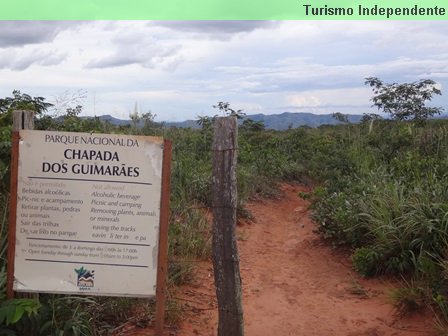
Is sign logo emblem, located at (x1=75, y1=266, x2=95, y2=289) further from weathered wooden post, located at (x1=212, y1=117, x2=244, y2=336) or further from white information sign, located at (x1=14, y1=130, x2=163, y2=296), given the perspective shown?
weathered wooden post, located at (x1=212, y1=117, x2=244, y2=336)

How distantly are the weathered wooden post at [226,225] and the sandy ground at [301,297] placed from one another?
0.76 m

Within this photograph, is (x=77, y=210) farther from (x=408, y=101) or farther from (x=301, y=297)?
(x=408, y=101)

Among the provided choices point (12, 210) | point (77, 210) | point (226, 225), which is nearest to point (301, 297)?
point (226, 225)

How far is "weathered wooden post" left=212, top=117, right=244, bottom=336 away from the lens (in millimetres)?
3363

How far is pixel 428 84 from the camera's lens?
1348cm

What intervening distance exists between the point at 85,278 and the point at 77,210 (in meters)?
0.45

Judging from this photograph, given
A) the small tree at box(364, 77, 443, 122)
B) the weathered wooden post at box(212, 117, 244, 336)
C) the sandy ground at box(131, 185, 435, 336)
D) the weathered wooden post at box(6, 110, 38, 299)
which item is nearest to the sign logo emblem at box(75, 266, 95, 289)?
the weathered wooden post at box(6, 110, 38, 299)

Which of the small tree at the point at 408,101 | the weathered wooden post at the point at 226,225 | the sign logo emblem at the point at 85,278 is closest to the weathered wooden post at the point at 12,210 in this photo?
the sign logo emblem at the point at 85,278

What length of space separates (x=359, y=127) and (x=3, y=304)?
1204 cm

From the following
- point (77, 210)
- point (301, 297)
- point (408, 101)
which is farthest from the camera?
point (408, 101)

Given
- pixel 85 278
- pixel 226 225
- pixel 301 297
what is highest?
pixel 226 225

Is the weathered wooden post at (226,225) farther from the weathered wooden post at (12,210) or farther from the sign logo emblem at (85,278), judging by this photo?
the weathered wooden post at (12,210)

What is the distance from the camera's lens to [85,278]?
3354mm

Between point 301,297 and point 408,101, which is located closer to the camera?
point 301,297
